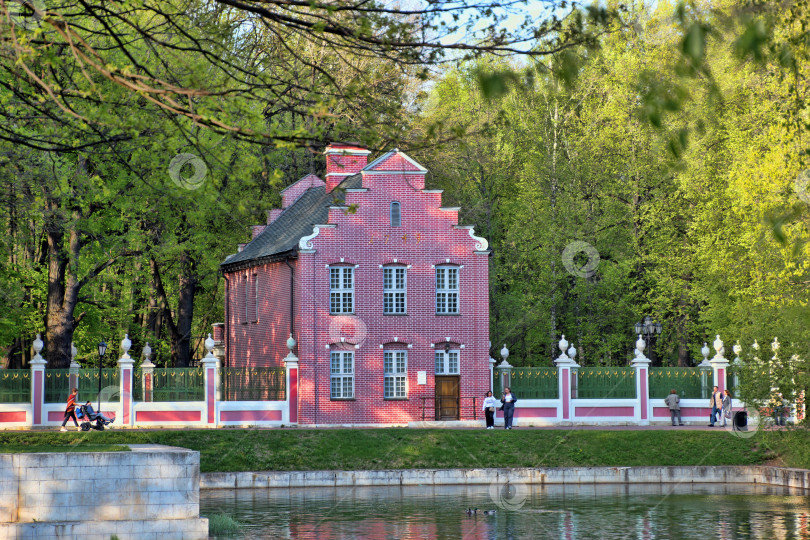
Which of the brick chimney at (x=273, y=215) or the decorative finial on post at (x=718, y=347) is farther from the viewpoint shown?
the brick chimney at (x=273, y=215)

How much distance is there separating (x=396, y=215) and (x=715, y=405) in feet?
42.9

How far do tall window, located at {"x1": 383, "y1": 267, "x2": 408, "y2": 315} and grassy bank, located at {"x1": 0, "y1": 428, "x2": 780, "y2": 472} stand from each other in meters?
6.67

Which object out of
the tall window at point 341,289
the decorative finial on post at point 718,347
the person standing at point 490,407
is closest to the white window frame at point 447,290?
the tall window at point 341,289

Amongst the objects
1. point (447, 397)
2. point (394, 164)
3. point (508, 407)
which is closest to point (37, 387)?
point (447, 397)

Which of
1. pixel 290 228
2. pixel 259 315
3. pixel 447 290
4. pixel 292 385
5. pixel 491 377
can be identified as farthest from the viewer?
pixel 290 228

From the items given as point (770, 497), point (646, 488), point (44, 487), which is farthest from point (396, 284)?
point (44, 487)

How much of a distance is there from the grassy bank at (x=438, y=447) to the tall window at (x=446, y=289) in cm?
726

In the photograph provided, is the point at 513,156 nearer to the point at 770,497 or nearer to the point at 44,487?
the point at 770,497

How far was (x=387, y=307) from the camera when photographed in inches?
1649

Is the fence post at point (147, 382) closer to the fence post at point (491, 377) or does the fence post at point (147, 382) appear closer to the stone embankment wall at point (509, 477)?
the stone embankment wall at point (509, 477)

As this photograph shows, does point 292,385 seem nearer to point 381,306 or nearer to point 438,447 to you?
point 381,306

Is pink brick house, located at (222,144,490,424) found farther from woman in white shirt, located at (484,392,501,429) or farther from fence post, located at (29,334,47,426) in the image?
fence post, located at (29,334,47,426)

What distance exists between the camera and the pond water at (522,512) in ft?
69.5

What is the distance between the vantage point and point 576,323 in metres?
53.3
